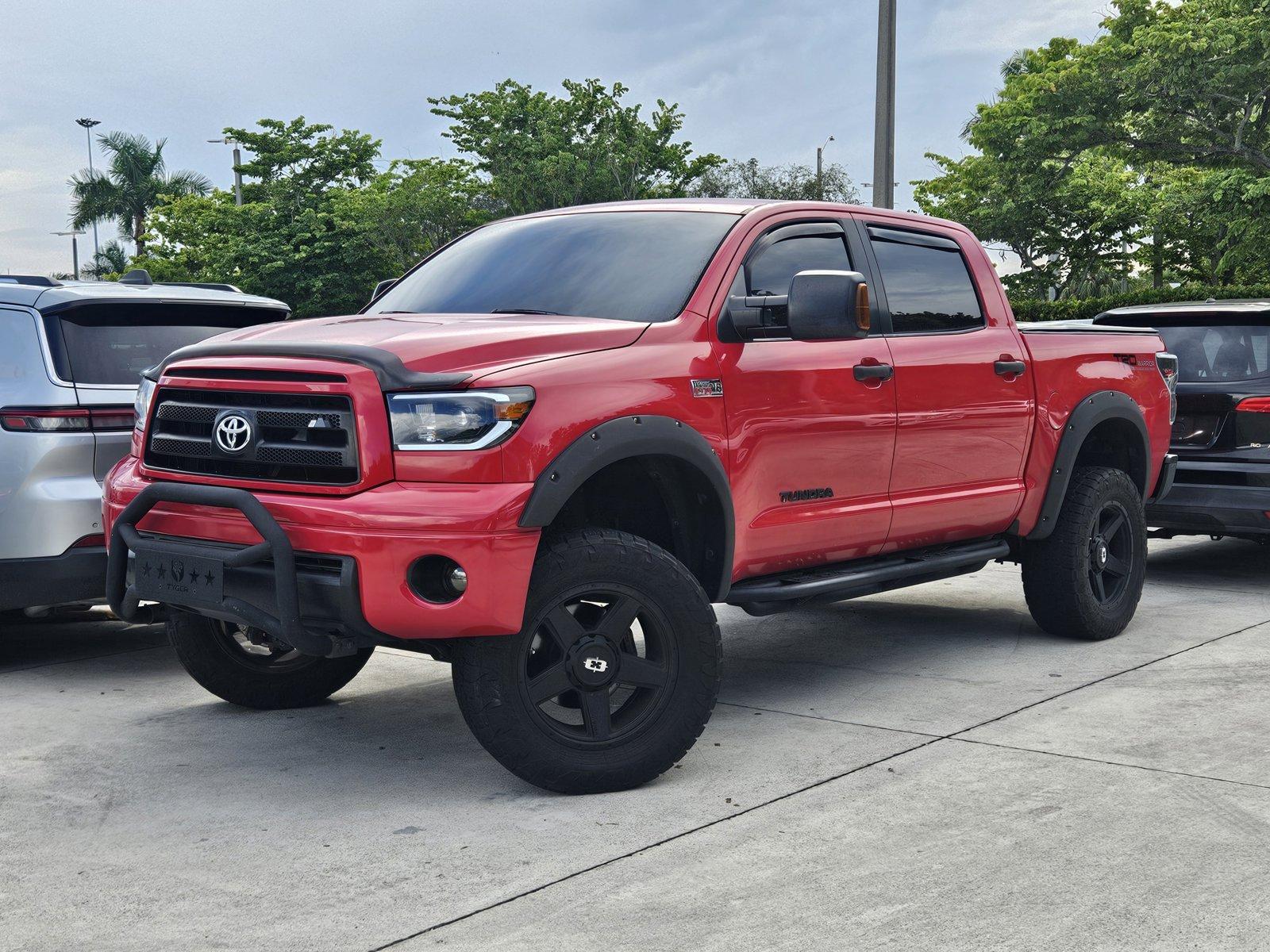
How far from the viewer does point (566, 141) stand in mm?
42875

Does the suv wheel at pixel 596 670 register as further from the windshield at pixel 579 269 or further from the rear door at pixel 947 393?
the rear door at pixel 947 393

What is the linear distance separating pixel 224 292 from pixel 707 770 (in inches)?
146

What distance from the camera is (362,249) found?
46.3 meters

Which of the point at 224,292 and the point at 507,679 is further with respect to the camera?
the point at 224,292

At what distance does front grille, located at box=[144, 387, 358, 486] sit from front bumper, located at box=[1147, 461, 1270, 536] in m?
5.29

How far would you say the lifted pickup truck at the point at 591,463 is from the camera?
13.7 feet

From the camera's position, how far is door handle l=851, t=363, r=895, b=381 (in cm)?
545

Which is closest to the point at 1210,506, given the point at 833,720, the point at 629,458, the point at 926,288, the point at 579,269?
the point at 926,288

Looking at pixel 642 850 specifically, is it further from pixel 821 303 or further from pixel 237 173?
pixel 237 173

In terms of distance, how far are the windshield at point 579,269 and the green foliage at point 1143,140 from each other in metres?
24.2

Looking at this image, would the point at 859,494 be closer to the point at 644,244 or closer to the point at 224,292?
the point at 644,244

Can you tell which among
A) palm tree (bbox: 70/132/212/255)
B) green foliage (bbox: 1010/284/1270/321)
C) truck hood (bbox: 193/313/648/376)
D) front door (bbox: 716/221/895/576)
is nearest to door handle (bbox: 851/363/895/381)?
front door (bbox: 716/221/895/576)

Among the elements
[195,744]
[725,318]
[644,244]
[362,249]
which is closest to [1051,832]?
[725,318]

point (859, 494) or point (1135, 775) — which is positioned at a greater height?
point (859, 494)
